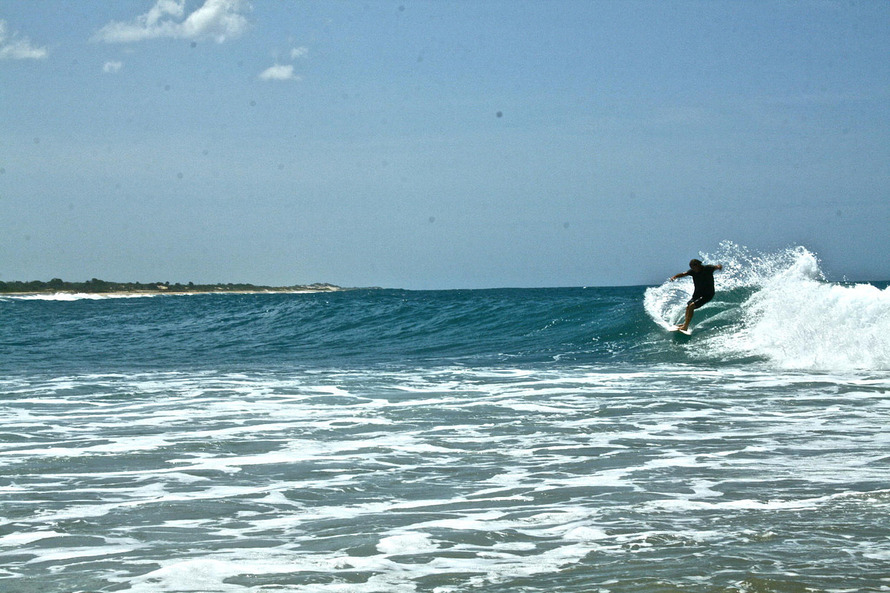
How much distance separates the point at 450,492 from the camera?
5930mm

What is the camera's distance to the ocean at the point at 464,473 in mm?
4223

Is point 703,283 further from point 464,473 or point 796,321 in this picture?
point 464,473

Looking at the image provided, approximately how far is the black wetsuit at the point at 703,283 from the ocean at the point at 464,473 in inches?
77.1

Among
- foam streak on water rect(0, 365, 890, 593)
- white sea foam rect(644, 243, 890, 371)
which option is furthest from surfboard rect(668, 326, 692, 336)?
foam streak on water rect(0, 365, 890, 593)

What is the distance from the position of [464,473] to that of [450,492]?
62 cm

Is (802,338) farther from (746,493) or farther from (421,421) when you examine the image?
(746,493)

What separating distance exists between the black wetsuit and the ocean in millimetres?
1957

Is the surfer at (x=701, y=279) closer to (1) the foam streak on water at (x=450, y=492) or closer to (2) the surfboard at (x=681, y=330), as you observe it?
(2) the surfboard at (x=681, y=330)

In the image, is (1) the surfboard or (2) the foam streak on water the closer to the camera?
(2) the foam streak on water

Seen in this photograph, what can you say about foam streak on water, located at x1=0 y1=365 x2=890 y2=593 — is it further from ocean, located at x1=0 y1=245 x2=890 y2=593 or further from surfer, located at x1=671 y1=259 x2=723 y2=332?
surfer, located at x1=671 y1=259 x2=723 y2=332

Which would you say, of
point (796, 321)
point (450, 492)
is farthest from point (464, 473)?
point (796, 321)

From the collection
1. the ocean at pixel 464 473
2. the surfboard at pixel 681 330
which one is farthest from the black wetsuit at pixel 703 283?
the ocean at pixel 464 473

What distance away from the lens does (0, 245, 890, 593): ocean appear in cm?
422

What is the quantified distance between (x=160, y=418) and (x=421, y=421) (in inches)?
115
